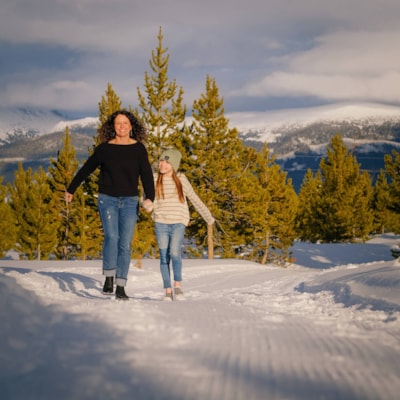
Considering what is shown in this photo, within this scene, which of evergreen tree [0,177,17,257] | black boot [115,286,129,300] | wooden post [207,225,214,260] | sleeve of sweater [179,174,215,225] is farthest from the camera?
evergreen tree [0,177,17,257]

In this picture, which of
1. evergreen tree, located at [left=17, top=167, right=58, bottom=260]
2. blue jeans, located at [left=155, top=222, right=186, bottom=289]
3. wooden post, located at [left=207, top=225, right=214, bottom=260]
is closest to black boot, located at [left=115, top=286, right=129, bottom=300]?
blue jeans, located at [left=155, top=222, right=186, bottom=289]

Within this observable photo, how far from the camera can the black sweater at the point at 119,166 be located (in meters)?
4.25

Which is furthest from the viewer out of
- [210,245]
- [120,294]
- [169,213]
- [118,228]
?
[210,245]

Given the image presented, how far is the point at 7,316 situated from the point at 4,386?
0.95 meters

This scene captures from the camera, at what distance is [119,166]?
14.0 feet

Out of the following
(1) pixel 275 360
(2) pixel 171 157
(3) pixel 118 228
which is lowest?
(1) pixel 275 360

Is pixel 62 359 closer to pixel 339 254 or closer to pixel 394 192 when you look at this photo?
pixel 394 192

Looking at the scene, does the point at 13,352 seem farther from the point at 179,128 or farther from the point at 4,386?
the point at 179,128

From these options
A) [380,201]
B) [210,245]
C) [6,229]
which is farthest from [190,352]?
[380,201]

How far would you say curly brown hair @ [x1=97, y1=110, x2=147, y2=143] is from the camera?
4482mm

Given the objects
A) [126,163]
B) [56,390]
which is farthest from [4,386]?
[126,163]

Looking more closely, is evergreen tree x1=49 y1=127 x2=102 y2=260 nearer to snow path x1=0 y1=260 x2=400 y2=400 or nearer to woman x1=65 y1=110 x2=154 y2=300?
woman x1=65 y1=110 x2=154 y2=300

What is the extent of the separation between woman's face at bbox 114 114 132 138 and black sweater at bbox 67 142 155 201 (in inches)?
5.9

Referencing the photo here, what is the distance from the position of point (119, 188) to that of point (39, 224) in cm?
2753
